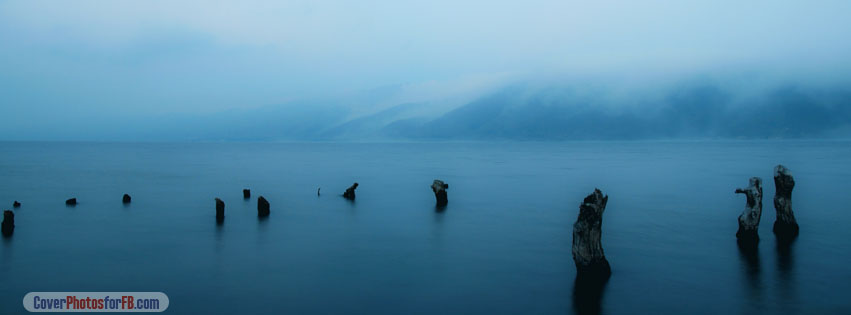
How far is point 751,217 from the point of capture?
17359mm

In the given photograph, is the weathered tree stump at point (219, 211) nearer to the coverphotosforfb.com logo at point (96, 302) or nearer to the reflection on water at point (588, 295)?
the coverphotosforfb.com logo at point (96, 302)

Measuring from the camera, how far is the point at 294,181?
47.4 m

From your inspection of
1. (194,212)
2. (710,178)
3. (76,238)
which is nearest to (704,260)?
(76,238)

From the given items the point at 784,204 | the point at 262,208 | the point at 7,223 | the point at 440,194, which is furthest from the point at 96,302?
the point at 784,204

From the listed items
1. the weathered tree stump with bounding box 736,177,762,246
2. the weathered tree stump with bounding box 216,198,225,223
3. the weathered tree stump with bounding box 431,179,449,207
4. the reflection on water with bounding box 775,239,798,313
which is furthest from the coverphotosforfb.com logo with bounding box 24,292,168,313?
the weathered tree stump with bounding box 431,179,449,207

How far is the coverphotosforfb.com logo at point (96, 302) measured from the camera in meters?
12.1

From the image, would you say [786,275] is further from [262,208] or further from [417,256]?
[262,208]

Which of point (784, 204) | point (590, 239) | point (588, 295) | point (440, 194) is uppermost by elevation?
point (440, 194)

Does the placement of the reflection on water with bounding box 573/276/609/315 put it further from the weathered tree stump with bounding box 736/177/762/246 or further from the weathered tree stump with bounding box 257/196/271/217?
the weathered tree stump with bounding box 257/196/271/217

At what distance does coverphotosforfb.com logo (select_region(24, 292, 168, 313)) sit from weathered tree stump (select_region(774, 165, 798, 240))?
56.1 feet

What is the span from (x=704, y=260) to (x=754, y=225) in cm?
284

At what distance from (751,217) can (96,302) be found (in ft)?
57.8

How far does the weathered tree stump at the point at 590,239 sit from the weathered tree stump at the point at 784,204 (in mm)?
7091

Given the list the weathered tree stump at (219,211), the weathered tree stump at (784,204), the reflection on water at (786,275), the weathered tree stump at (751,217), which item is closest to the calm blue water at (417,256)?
the reflection on water at (786,275)
